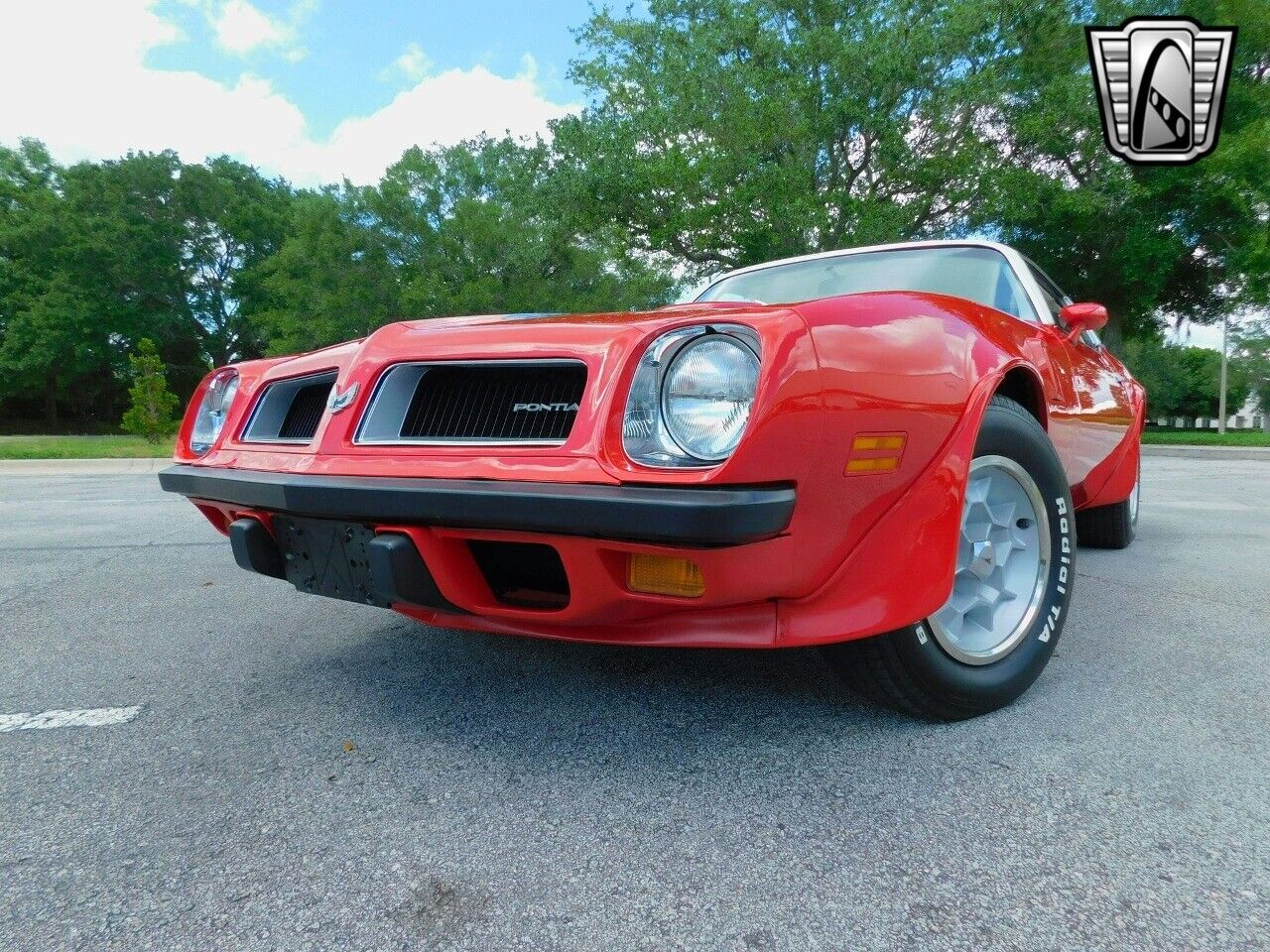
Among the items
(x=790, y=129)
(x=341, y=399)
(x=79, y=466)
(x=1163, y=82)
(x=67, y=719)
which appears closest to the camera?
(x=341, y=399)

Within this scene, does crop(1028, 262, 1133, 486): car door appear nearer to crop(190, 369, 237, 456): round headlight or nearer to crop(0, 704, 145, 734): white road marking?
crop(190, 369, 237, 456): round headlight

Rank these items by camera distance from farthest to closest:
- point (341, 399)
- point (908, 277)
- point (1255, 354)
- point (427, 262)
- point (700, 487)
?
point (1255, 354), point (427, 262), point (908, 277), point (341, 399), point (700, 487)

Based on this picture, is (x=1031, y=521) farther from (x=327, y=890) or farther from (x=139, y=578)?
(x=139, y=578)

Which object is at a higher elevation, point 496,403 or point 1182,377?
point 1182,377

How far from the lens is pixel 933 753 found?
1.73m

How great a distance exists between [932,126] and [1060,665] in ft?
52.8

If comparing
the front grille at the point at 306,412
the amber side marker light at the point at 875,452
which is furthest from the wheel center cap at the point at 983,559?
the front grille at the point at 306,412

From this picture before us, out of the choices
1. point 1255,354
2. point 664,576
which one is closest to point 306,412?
point 664,576

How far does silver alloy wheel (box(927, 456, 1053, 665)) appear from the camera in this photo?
1.98 m

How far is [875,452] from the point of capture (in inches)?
60.9

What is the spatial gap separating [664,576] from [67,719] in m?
1.58

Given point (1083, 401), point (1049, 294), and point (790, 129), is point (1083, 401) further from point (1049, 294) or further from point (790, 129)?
point (790, 129)

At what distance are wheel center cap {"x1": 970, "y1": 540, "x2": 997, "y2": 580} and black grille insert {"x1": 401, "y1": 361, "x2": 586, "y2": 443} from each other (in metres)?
1.09

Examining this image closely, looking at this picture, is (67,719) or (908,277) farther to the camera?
(908,277)
